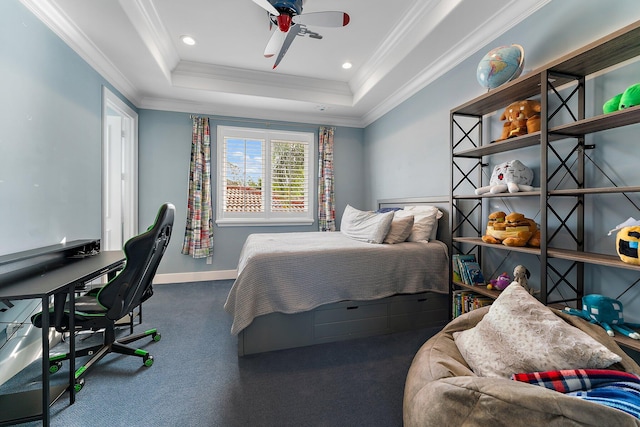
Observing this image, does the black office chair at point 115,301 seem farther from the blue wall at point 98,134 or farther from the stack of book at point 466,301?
the stack of book at point 466,301

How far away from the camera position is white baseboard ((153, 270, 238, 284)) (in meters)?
3.90

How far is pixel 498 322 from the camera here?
1.21 meters

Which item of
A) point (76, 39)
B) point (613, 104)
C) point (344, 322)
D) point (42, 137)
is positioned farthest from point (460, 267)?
point (76, 39)

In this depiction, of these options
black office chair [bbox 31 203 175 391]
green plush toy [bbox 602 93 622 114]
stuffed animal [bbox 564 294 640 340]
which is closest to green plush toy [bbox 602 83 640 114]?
green plush toy [bbox 602 93 622 114]

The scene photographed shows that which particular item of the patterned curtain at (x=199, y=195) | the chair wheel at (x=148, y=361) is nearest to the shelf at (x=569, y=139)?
the chair wheel at (x=148, y=361)

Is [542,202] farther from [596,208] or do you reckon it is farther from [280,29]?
[280,29]

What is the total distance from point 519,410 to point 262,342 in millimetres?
1681

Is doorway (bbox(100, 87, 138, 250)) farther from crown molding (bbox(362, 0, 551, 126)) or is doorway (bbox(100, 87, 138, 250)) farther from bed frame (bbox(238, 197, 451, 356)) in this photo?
crown molding (bbox(362, 0, 551, 126))

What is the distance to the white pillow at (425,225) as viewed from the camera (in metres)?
2.64

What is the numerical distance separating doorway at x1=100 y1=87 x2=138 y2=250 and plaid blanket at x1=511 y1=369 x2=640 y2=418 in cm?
417

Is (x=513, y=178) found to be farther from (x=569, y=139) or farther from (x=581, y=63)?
(x=581, y=63)

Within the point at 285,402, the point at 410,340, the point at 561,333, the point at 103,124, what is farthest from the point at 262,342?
the point at 103,124

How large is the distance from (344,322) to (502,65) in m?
2.26

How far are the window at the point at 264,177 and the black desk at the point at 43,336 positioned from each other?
8.39 ft
